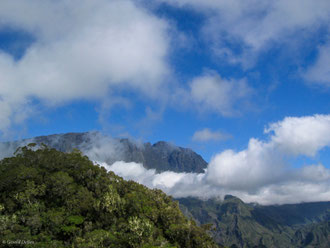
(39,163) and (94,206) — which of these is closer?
(94,206)

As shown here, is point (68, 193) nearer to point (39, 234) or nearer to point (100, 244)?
point (39, 234)

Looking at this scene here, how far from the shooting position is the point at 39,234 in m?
68.4

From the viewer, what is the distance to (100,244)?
6519 cm

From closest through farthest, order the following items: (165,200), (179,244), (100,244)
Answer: (100,244) < (179,244) < (165,200)

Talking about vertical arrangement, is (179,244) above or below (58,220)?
below

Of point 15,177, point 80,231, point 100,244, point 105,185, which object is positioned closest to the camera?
point 100,244

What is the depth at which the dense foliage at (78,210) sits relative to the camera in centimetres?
6850

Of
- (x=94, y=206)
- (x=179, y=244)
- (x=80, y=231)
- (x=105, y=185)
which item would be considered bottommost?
(x=179, y=244)

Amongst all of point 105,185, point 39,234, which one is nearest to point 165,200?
point 105,185

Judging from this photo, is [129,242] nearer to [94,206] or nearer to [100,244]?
[100,244]

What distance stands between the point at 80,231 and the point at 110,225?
10.6 m

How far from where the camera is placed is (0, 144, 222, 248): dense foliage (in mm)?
68500

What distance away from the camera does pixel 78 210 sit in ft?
273

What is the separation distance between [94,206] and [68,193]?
12283mm
